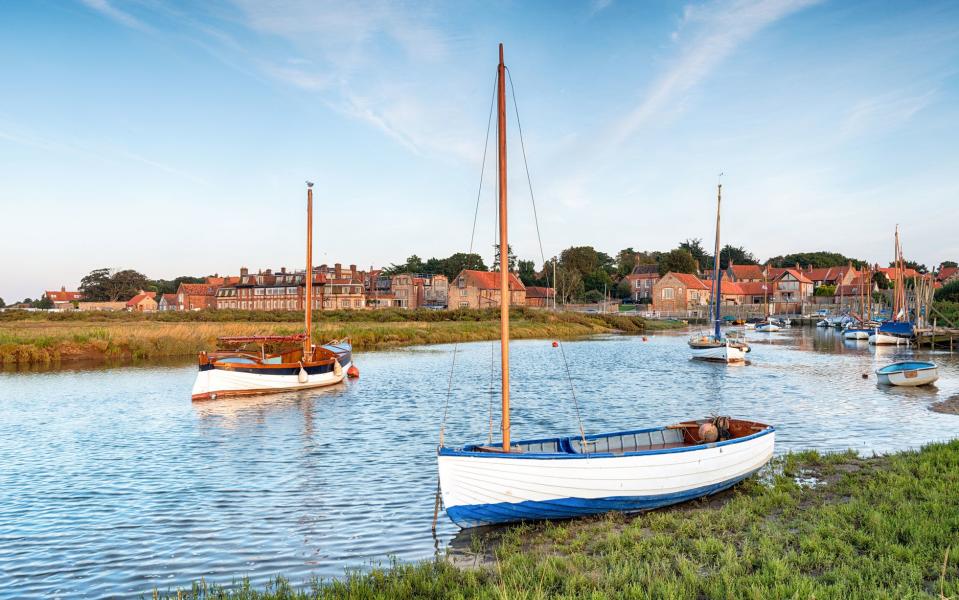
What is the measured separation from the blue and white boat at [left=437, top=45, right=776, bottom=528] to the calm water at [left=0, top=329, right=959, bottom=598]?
1.26 meters

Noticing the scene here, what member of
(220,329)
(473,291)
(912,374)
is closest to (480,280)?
(473,291)

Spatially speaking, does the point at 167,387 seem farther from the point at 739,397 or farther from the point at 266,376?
the point at 739,397

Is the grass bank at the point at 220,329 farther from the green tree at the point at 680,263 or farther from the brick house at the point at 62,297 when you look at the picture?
the brick house at the point at 62,297

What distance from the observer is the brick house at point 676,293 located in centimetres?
12575

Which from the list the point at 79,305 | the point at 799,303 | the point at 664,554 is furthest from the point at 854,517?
the point at 79,305

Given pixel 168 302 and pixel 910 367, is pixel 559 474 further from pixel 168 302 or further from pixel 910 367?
pixel 168 302

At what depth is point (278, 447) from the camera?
19766mm

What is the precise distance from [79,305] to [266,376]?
511 ft

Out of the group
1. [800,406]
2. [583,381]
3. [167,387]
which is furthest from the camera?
[583,381]

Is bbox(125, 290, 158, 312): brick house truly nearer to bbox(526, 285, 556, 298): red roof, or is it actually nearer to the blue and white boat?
bbox(526, 285, 556, 298): red roof

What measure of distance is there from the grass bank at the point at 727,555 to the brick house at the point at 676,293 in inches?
4604

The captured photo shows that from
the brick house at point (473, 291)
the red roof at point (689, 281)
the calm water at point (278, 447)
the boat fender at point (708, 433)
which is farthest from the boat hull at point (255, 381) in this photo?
the red roof at point (689, 281)

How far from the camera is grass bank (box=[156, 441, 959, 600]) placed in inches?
→ 305

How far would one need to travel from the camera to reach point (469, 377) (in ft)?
128
